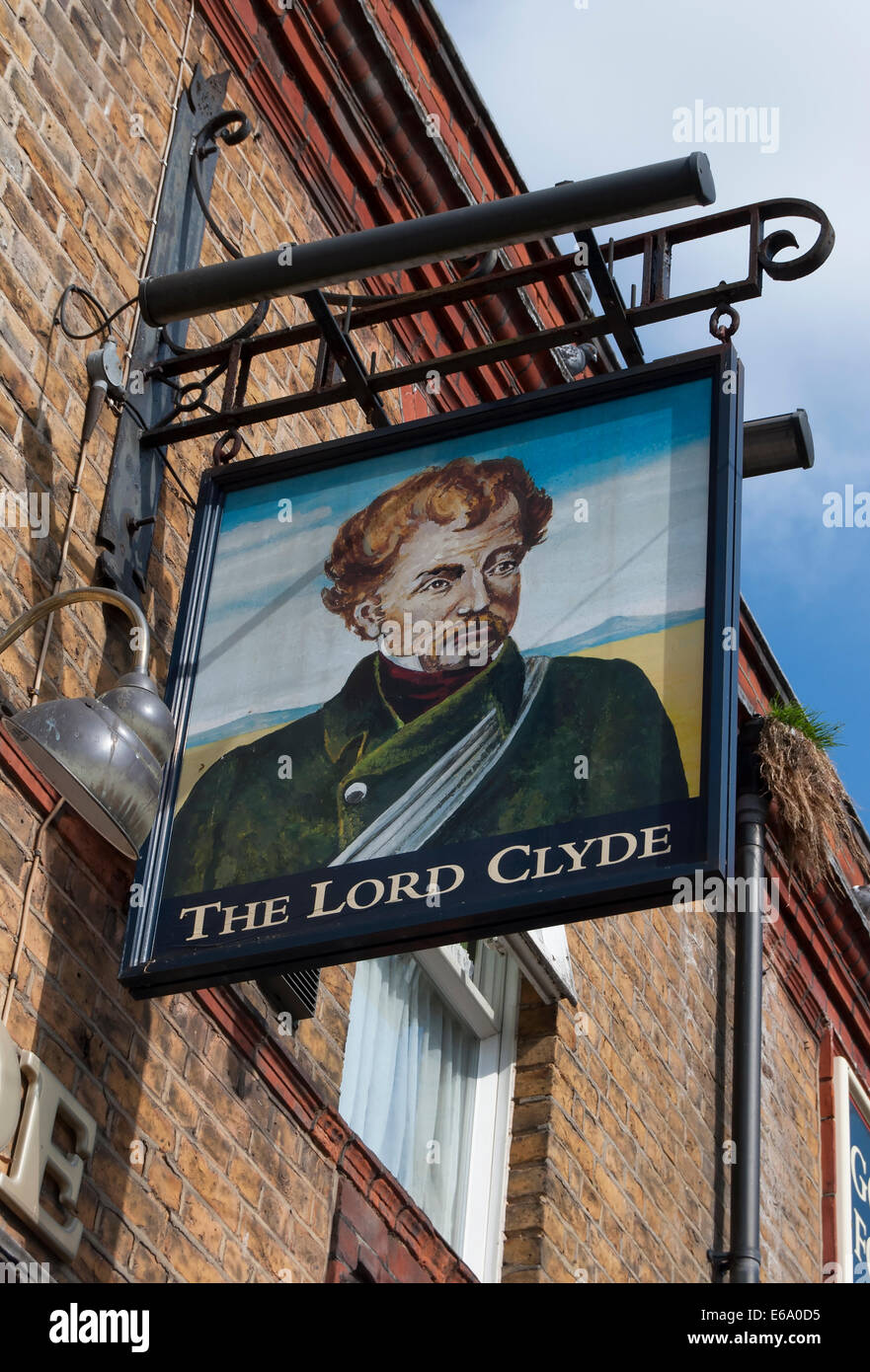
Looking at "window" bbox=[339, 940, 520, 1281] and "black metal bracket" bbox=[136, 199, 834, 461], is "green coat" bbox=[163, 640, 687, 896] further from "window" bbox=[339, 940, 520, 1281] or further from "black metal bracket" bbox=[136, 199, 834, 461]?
"window" bbox=[339, 940, 520, 1281]

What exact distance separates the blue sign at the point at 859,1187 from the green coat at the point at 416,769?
22.5 ft

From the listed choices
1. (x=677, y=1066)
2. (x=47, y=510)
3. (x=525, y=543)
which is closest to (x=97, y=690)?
(x=47, y=510)

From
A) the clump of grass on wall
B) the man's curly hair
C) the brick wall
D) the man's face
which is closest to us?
the man's face

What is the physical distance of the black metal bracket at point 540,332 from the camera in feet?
20.9

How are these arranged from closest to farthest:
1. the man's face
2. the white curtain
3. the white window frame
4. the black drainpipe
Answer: the man's face, the white curtain, the white window frame, the black drainpipe

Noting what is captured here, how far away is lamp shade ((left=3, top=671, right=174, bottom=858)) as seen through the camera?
523cm

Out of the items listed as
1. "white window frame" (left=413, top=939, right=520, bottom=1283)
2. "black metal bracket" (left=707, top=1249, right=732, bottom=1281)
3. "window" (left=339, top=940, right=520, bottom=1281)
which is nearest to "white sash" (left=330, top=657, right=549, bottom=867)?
"window" (left=339, top=940, right=520, bottom=1281)

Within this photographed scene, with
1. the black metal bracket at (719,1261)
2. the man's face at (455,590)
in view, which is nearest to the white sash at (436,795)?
the man's face at (455,590)

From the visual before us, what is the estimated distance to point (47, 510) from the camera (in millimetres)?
6332

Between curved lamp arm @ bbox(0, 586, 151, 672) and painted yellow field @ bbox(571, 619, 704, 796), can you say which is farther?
curved lamp arm @ bbox(0, 586, 151, 672)

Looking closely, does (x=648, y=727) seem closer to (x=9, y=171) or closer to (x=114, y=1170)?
(x=114, y=1170)

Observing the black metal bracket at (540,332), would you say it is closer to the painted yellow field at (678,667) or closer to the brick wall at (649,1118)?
the painted yellow field at (678,667)

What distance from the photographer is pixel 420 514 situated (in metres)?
6.14

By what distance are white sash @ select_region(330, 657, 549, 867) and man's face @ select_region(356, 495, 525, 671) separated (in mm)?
254
